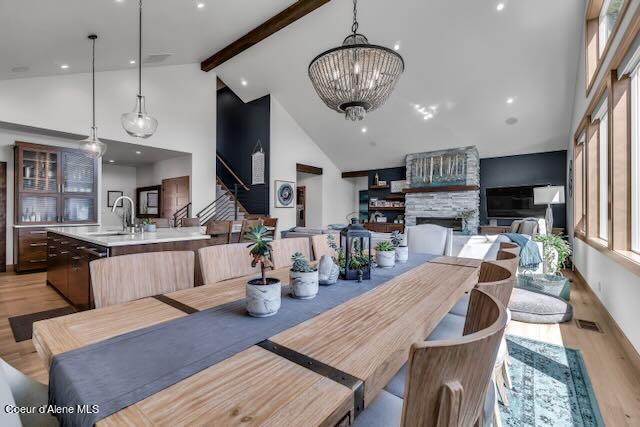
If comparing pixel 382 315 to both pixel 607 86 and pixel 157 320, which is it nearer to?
pixel 157 320

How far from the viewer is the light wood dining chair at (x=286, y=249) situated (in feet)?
7.25

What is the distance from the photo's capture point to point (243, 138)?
29.1ft

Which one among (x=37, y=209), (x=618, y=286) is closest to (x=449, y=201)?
(x=618, y=286)

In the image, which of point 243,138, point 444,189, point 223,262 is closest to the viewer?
point 223,262

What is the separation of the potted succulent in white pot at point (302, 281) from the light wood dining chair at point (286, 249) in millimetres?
817

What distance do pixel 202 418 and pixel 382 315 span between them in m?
0.71

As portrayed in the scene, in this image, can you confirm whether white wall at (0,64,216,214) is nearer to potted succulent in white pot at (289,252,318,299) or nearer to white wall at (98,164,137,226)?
white wall at (98,164,137,226)

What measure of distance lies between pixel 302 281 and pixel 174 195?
7425 mm

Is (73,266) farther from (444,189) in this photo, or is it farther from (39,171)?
(444,189)

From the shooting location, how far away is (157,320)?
3.49 feet

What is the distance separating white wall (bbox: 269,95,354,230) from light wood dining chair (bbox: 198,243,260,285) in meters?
5.99

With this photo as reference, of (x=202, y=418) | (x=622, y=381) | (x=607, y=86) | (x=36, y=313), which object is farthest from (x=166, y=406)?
(x=607, y=86)

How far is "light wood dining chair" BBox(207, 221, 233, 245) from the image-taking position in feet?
10.9

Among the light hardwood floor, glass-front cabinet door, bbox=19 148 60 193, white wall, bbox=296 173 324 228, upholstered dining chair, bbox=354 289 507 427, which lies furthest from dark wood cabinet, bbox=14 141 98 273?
upholstered dining chair, bbox=354 289 507 427
